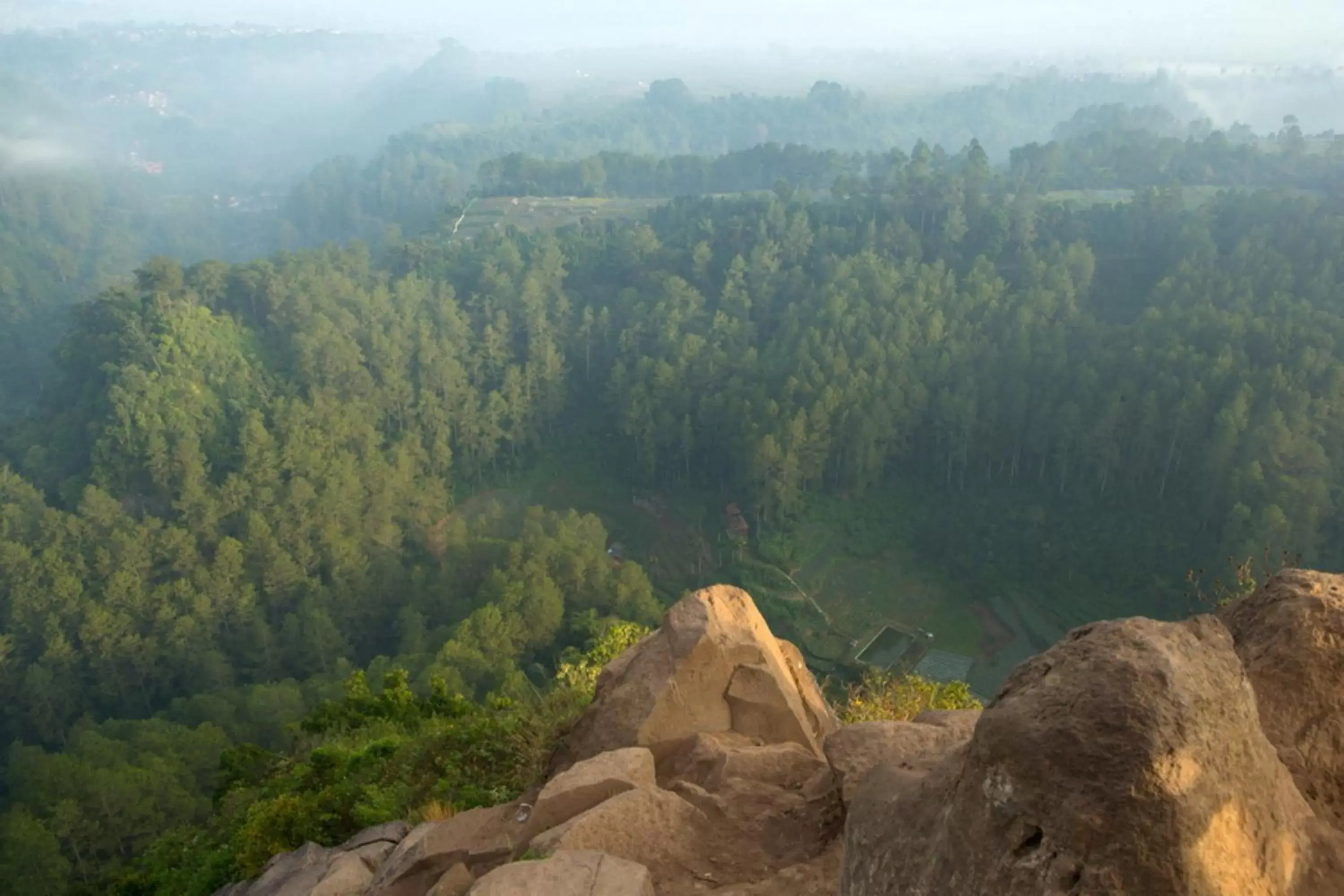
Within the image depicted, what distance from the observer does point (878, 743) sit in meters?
7.63

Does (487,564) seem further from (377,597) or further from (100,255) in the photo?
(100,255)

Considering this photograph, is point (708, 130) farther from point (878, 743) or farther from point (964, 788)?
point (964, 788)

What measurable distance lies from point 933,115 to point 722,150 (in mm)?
35132

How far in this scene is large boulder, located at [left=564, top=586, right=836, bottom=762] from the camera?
984 cm

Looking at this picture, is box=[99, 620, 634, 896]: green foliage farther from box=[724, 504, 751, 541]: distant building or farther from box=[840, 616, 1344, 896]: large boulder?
box=[724, 504, 751, 541]: distant building

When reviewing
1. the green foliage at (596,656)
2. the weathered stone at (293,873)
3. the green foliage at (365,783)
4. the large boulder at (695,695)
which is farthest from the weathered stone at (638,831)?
the green foliage at (596,656)

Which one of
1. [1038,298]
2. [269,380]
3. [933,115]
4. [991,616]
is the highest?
[933,115]

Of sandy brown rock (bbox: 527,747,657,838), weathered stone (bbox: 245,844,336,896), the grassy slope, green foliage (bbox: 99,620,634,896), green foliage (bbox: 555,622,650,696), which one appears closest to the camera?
sandy brown rock (bbox: 527,747,657,838)

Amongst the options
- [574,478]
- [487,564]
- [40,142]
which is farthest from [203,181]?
[487,564]

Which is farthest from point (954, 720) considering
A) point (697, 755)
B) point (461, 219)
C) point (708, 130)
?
point (708, 130)

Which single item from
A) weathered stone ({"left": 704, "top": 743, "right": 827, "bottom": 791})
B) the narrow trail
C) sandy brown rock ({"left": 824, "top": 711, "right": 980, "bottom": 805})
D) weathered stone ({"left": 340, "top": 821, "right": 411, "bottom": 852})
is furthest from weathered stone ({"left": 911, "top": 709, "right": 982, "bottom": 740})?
the narrow trail

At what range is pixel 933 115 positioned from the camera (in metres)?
148

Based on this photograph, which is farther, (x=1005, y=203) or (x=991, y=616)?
(x=1005, y=203)

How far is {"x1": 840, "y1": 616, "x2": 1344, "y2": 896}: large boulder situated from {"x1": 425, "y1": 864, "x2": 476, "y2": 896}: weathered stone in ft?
13.8
